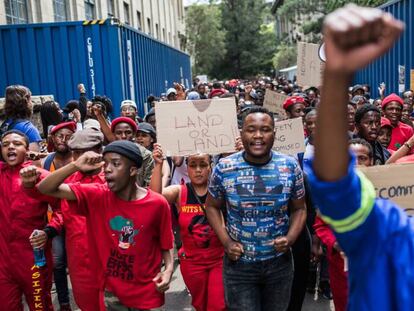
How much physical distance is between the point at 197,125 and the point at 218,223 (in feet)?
3.38

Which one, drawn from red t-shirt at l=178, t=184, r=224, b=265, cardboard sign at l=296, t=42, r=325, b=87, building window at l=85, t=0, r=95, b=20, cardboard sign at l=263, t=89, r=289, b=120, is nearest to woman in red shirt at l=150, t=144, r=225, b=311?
red t-shirt at l=178, t=184, r=224, b=265

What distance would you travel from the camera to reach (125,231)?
298cm

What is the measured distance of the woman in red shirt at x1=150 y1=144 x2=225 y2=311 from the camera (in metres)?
3.51

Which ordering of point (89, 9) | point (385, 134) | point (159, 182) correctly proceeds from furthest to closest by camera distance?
point (89, 9), point (385, 134), point (159, 182)

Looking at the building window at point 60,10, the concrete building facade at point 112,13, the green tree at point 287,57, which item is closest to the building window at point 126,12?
the concrete building facade at point 112,13

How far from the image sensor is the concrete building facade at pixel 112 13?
40.5 ft

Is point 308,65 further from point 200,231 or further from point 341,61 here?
point 341,61

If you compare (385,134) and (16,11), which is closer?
(385,134)

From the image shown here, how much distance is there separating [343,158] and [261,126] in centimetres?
179

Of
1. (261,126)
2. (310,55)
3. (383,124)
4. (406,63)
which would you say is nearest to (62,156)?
(261,126)

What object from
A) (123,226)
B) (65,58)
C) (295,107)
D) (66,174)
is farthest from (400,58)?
(66,174)

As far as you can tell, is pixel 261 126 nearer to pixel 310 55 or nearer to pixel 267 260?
pixel 267 260

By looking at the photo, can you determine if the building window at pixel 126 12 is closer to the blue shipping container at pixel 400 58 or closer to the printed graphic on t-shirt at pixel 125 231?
the blue shipping container at pixel 400 58

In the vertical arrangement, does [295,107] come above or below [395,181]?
above
